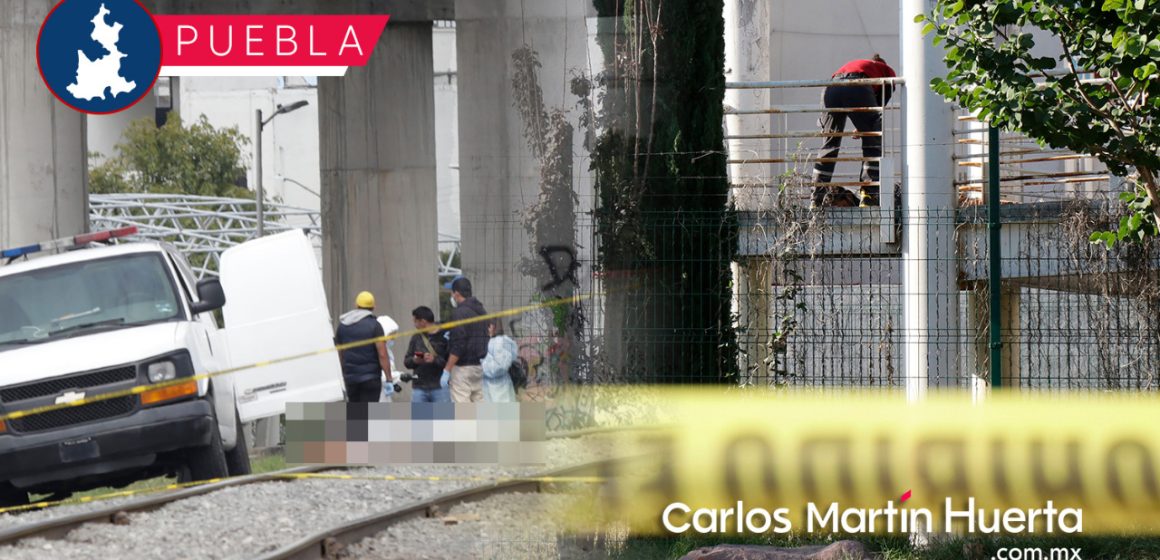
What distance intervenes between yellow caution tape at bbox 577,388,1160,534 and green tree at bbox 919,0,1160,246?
1436 mm

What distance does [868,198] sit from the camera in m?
12.0

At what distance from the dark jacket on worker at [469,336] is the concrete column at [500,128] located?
8 centimetres

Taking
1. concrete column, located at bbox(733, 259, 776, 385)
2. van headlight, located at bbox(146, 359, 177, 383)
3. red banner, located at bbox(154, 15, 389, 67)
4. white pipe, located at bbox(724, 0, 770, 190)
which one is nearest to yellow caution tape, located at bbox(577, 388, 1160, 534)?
concrete column, located at bbox(733, 259, 776, 385)

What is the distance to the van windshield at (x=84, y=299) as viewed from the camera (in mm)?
8297

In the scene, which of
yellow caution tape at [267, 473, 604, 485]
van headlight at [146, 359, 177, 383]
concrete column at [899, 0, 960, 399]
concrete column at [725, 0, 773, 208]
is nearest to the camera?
van headlight at [146, 359, 177, 383]

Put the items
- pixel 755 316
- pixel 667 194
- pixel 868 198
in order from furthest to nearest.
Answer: pixel 868 198 → pixel 755 316 → pixel 667 194

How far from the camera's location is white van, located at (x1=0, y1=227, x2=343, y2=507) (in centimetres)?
816

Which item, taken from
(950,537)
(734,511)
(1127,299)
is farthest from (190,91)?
(1127,299)

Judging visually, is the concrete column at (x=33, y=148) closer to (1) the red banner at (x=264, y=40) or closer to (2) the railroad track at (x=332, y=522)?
(1) the red banner at (x=264, y=40)

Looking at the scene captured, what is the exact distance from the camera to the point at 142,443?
8203 mm

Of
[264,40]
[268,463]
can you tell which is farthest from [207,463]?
[264,40]

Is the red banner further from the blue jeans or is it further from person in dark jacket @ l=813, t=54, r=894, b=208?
person in dark jacket @ l=813, t=54, r=894, b=208

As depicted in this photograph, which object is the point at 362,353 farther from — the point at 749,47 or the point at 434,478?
the point at 749,47

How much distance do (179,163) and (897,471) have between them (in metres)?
4.71
